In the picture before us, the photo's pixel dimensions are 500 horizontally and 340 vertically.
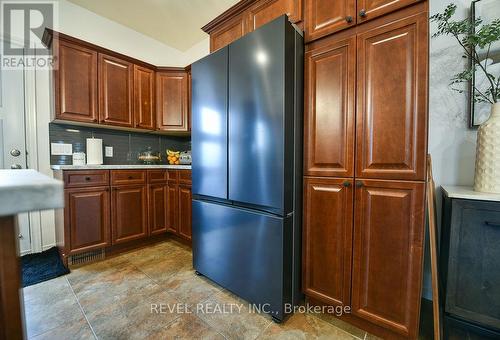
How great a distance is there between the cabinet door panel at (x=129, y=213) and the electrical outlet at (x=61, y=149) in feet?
2.53

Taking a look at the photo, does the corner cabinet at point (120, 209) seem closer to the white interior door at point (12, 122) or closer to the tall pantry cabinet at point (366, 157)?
the white interior door at point (12, 122)

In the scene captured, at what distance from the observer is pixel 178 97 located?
282cm

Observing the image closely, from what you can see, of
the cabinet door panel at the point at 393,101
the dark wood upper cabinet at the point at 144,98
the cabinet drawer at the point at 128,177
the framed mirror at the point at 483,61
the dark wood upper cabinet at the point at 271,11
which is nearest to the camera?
the cabinet door panel at the point at 393,101

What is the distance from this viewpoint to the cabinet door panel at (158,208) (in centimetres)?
253

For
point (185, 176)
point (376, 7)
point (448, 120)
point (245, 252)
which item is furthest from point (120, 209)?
point (448, 120)

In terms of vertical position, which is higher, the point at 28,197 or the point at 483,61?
the point at 483,61

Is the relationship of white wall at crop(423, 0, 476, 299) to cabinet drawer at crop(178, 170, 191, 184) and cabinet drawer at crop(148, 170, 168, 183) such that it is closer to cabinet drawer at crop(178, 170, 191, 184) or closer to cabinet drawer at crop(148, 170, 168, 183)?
cabinet drawer at crop(178, 170, 191, 184)

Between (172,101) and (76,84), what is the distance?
98cm

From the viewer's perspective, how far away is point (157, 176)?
2.58 m

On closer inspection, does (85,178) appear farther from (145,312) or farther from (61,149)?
(145,312)

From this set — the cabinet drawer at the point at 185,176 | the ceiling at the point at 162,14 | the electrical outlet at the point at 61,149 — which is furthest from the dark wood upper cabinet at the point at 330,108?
the electrical outlet at the point at 61,149

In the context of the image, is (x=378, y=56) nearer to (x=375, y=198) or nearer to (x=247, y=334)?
(x=375, y=198)

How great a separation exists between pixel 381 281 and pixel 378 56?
124 cm

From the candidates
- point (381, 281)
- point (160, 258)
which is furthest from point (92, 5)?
point (381, 281)
